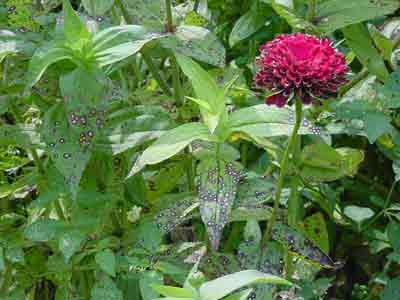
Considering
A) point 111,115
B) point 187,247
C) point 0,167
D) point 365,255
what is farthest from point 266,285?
point 365,255

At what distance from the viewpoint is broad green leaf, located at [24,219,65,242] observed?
120 centimetres

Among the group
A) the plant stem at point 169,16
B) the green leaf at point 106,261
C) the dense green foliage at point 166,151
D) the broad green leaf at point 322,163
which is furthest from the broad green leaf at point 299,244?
the plant stem at point 169,16

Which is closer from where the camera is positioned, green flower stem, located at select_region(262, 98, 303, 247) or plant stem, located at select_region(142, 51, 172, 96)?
green flower stem, located at select_region(262, 98, 303, 247)

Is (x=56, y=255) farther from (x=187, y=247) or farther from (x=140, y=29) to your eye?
(x=140, y=29)

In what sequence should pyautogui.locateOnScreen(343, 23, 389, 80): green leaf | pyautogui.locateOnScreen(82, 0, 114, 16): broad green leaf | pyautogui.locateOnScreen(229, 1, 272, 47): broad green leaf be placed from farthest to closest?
1. pyautogui.locateOnScreen(229, 1, 272, 47): broad green leaf
2. pyautogui.locateOnScreen(343, 23, 389, 80): green leaf
3. pyautogui.locateOnScreen(82, 0, 114, 16): broad green leaf

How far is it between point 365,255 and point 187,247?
2.31ft

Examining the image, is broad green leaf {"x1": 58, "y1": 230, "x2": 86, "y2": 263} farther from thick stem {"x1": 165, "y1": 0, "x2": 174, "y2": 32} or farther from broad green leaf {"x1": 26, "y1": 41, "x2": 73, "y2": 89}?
thick stem {"x1": 165, "y1": 0, "x2": 174, "y2": 32}

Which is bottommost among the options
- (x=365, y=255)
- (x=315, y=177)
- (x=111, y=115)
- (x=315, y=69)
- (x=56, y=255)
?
(x=365, y=255)

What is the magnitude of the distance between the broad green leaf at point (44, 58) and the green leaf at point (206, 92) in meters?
0.16

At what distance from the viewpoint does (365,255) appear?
183 centimetres

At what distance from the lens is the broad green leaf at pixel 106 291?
115 cm

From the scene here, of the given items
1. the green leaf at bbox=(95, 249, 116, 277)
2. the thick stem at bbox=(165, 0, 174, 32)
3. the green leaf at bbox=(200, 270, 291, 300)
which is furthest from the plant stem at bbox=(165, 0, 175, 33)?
the green leaf at bbox=(200, 270, 291, 300)

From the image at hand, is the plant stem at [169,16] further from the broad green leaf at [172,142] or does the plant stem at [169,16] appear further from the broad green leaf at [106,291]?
the broad green leaf at [106,291]

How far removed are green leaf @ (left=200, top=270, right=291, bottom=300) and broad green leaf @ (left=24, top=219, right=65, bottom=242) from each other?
37 centimetres
